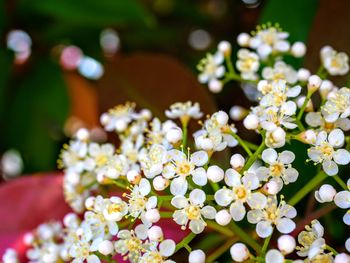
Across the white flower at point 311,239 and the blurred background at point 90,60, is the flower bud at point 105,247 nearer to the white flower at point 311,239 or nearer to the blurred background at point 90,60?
the white flower at point 311,239

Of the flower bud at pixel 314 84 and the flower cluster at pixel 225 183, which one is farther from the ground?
the flower bud at pixel 314 84

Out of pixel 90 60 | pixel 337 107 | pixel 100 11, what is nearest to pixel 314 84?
pixel 337 107

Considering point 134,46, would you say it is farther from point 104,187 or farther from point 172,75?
point 104,187

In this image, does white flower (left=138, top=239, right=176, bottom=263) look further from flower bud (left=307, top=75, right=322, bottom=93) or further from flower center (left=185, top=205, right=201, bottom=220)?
flower bud (left=307, top=75, right=322, bottom=93)

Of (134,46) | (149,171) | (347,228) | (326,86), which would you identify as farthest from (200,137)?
(134,46)

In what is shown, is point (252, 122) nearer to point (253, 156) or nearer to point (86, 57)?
point (253, 156)

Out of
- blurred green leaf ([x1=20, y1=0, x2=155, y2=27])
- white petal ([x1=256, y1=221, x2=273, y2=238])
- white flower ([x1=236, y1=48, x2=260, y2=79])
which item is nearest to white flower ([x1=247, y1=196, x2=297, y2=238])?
white petal ([x1=256, y1=221, x2=273, y2=238])

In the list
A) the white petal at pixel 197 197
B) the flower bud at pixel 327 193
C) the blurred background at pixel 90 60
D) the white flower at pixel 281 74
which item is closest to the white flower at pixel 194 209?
the white petal at pixel 197 197
